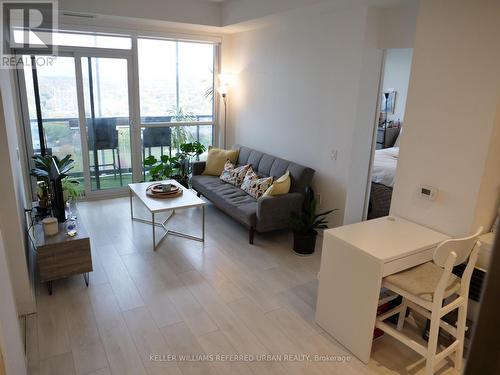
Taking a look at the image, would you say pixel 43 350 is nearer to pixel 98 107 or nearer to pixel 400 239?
pixel 400 239

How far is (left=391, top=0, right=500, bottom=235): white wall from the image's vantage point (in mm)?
2355

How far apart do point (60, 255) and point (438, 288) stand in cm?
282

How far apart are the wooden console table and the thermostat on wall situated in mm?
2785

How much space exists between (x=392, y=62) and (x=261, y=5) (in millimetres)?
3911

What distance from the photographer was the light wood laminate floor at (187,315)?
241 centimetres

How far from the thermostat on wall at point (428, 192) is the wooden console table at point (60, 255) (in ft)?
9.14

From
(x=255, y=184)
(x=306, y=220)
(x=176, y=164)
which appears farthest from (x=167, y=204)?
(x=176, y=164)

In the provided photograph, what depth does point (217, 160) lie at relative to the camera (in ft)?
18.0

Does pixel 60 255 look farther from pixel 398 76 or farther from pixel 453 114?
pixel 398 76

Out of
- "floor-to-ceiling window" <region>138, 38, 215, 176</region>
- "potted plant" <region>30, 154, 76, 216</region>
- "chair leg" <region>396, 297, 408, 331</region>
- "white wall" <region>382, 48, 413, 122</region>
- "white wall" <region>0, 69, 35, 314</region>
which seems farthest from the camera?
"white wall" <region>382, 48, 413, 122</region>

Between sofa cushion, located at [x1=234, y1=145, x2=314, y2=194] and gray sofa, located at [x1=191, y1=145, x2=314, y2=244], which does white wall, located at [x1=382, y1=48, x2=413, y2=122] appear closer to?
sofa cushion, located at [x1=234, y1=145, x2=314, y2=194]

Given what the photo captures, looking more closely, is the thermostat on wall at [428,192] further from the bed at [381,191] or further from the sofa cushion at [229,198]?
the bed at [381,191]

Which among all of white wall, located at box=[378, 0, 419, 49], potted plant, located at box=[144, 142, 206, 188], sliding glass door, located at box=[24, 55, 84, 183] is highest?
white wall, located at box=[378, 0, 419, 49]

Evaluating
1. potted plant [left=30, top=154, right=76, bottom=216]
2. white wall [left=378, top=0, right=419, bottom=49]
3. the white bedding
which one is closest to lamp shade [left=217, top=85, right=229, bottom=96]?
the white bedding
